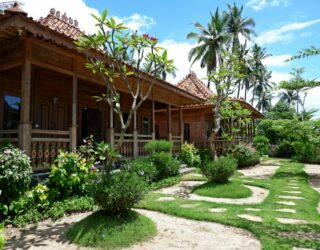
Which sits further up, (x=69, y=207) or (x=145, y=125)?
(x=145, y=125)

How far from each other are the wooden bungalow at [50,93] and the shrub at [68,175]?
563 mm

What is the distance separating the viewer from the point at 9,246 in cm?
433

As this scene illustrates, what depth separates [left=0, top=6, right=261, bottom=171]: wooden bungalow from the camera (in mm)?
6215

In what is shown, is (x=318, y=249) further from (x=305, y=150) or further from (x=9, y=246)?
(x=305, y=150)

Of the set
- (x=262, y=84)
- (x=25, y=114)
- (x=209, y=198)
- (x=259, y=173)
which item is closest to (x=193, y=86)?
(x=259, y=173)

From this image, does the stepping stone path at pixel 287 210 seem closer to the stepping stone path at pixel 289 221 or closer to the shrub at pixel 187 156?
the stepping stone path at pixel 289 221

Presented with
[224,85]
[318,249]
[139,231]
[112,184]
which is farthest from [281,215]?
[224,85]

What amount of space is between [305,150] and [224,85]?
1402cm

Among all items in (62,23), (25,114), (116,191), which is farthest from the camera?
(62,23)

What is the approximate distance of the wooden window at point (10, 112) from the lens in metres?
9.14

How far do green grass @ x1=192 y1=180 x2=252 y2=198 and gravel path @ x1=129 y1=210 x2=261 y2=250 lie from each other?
2880mm

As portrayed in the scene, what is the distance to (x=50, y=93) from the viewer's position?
1023cm

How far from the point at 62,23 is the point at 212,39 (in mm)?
23579

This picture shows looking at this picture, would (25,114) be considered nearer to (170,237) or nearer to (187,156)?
(170,237)
